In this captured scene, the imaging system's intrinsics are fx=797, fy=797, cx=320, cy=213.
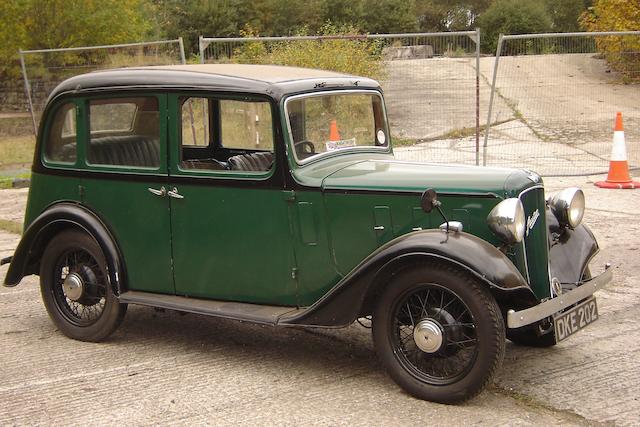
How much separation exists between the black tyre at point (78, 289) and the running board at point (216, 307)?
0.76 feet

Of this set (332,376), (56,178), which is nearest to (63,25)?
(56,178)

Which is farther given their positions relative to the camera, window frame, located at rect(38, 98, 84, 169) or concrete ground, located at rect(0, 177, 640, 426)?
window frame, located at rect(38, 98, 84, 169)

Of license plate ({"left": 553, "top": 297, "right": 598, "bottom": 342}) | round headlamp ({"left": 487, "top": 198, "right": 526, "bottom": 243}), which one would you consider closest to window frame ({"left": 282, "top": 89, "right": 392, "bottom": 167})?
round headlamp ({"left": 487, "top": 198, "right": 526, "bottom": 243})

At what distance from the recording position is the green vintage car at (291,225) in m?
4.04

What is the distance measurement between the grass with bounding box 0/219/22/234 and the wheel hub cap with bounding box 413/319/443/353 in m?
6.11

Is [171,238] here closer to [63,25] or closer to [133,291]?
[133,291]

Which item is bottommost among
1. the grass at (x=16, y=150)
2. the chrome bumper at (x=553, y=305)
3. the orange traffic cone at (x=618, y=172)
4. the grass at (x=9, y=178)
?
the grass at (x=16, y=150)

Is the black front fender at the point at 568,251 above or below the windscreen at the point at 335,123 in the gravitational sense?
below

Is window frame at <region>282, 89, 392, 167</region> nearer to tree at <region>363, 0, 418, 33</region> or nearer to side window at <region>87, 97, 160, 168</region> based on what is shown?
side window at <region>87, 97, 160, 168</region>

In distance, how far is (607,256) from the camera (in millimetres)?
6898

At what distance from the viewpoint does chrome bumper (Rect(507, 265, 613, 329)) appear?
388 centimetres

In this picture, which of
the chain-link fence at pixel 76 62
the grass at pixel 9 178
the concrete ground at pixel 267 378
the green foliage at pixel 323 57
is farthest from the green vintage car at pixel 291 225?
the chain-link fence at pixel 76 62

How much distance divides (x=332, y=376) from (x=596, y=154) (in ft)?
31.4

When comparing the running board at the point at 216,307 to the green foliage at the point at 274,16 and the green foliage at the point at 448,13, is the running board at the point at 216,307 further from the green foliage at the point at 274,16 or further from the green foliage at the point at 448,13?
the green foliage at the point at 448,13
